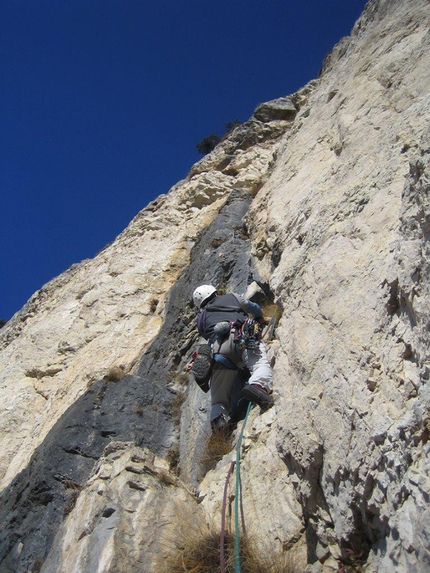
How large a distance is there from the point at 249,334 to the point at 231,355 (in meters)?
0.41

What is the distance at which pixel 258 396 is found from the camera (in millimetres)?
6766

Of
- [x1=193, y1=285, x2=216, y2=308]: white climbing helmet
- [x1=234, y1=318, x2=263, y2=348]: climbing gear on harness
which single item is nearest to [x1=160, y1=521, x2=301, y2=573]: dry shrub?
[x1=234, y1=318, x2=263, y2=348]: climbing gear on harness

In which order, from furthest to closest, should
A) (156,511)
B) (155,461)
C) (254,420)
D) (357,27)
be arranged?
1. (357,27)
2. (155,461)
3. (254,420)
4. (156,511)

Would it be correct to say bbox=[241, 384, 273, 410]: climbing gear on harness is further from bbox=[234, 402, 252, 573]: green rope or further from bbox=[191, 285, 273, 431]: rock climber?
bbox=[234, 402, 252, 573]: green rope

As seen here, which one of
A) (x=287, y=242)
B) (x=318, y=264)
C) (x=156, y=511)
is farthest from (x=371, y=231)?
(x=156, y=511)

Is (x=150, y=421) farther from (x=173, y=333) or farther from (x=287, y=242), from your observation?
(x=287, y=242)

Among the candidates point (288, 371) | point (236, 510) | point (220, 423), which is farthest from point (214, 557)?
point (220, 423)

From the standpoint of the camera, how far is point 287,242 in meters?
8.42

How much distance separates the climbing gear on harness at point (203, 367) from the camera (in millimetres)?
7789

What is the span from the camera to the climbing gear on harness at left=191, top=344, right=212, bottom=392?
25.6ft

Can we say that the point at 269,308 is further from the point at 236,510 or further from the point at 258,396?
the point at 236,510

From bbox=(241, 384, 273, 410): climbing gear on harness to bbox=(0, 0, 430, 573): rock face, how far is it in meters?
0.20

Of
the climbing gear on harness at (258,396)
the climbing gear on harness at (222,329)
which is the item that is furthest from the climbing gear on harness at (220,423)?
the climbing gear on harness at (222,329)

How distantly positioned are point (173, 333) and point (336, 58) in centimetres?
805
